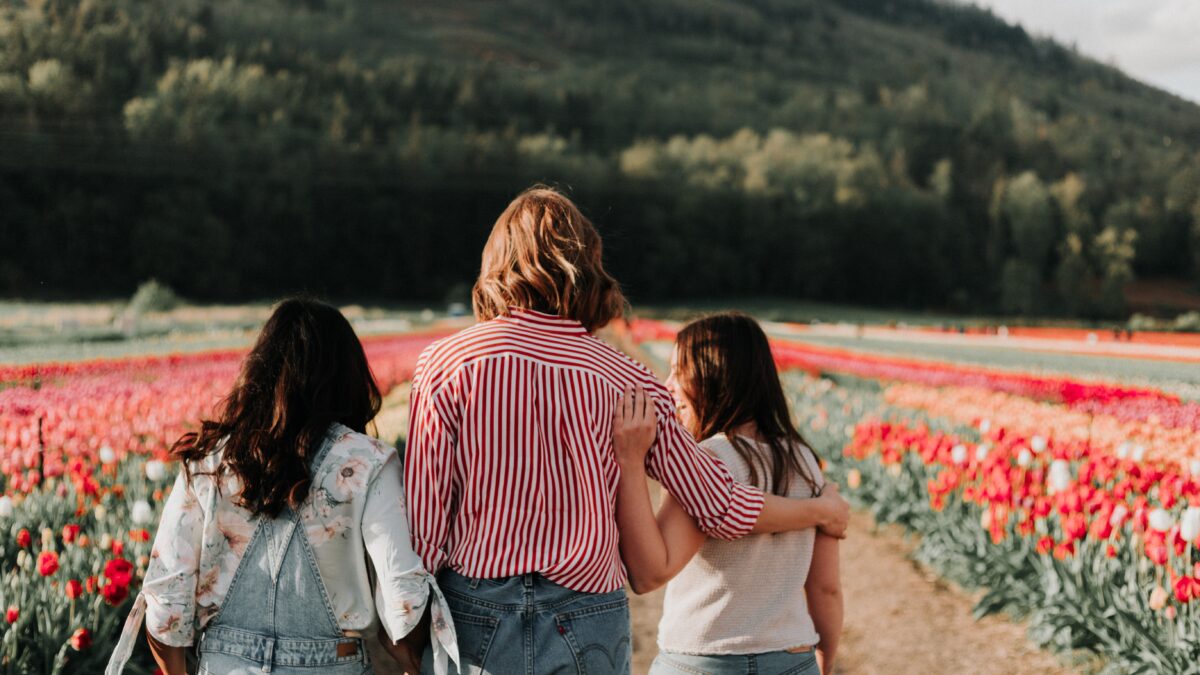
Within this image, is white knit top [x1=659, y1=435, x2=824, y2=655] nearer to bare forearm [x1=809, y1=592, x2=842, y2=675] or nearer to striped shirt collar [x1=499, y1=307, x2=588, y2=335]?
bare forearm [x1=809, y1=592, x2=842, y2=675]

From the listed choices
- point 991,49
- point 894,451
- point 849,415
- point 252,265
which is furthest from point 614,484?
point 991,49

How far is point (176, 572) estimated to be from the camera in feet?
5.92

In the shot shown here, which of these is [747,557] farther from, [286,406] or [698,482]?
[286,406]

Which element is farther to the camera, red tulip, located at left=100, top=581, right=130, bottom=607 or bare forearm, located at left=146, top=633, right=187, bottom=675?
Answer: red tulip, located at left=100, top=581, right=130, bottom=607

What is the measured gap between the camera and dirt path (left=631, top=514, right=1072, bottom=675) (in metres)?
4.20

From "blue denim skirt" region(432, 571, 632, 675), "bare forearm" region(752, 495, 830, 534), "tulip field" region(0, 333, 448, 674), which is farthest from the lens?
"tulip field" region(0, 333, 448, 674)

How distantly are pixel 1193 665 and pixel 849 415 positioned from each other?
207 inches

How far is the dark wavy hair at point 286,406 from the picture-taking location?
5.88ft

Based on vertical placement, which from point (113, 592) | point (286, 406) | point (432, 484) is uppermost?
point (286, 406)

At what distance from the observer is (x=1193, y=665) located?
3.12m

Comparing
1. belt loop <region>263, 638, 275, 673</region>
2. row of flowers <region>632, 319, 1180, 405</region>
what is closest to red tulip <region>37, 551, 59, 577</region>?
belt loop <region>263, 638, 275, 673</region>

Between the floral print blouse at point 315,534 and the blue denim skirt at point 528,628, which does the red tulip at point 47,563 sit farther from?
the blue denim skirt at point 528,628

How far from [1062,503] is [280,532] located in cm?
330

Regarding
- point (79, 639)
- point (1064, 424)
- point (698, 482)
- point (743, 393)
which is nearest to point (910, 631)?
point (1064, 424)
